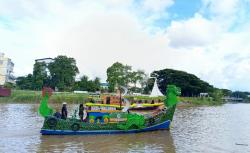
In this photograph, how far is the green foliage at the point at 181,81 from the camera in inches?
4953

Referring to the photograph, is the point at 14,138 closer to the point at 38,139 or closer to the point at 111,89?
the point at 38,139

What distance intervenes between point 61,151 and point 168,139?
9.16m

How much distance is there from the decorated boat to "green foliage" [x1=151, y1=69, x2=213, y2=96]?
313 ft

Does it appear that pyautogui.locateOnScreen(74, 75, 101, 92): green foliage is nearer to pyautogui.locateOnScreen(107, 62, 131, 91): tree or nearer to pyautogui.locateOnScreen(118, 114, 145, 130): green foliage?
pyautogui.locateOnScreen(107, 62, 131, 91): tree

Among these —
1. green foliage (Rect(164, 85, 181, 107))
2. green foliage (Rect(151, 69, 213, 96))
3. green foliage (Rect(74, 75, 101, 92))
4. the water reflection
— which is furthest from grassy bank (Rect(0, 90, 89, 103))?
green foliage (Rect(151, 69, 213, 96))

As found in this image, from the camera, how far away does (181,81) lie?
4953 inches

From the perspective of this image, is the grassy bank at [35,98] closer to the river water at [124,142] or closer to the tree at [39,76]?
the tree at [39,76]

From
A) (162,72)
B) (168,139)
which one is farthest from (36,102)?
(162,72)

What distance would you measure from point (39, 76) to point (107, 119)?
78507mm

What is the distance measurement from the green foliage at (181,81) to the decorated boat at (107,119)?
313 feet

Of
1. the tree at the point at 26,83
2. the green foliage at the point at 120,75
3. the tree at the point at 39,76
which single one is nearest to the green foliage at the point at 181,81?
the green foliage at the point at 120,75

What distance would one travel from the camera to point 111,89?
88125 millimetres

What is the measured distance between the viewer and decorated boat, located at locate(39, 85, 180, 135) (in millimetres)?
25188

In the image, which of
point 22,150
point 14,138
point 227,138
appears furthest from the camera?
point 227,138
